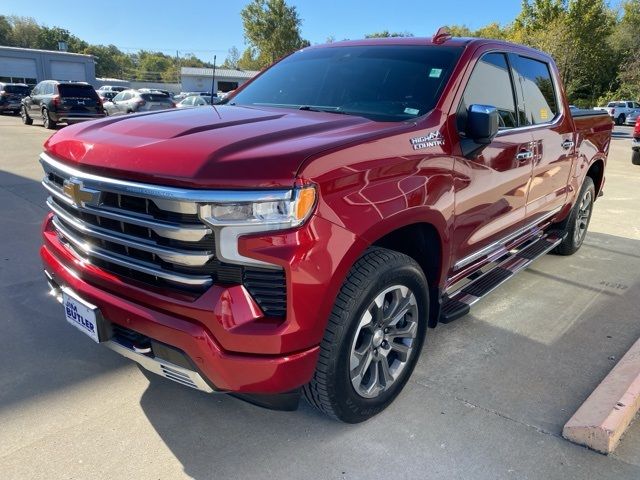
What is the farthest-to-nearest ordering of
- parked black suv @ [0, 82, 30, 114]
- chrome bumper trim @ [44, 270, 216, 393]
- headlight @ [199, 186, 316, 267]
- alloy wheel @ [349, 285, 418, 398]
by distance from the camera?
parked black suv @ [0, 82, 30, 114], alloy wheel @ [349, 285, 418, 398], chrome bumper trim @ [44, 270, 216, 393], headlight @ [199, 186, 316, 267]

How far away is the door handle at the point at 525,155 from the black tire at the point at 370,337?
141cm

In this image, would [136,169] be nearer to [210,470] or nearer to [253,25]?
[210,470]

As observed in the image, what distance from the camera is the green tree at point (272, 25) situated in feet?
142

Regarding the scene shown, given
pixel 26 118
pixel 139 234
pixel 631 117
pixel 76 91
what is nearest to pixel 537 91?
pixel 139 234

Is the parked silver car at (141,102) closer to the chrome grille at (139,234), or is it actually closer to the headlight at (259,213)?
the chrome grille at (139,234)

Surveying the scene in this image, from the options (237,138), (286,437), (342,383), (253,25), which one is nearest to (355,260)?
(342,383)

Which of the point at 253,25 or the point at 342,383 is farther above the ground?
the point at 253,25

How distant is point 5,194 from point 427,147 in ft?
23.0

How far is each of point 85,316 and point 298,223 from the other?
118 cm

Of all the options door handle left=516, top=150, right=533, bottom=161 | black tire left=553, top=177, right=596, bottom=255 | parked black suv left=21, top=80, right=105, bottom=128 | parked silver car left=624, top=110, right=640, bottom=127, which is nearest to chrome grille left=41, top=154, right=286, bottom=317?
door handle left=516, top=150, right=533, bottom=161

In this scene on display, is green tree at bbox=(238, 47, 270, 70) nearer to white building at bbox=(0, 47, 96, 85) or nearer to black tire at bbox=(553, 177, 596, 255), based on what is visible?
white building at bbox=(0, 47, 96, 85)

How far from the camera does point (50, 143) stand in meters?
2.87

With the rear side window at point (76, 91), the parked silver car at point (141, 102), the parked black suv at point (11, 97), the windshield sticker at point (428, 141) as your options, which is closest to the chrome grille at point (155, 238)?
the windshield sticker at point (428, 141)

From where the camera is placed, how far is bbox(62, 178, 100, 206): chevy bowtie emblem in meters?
2.35
